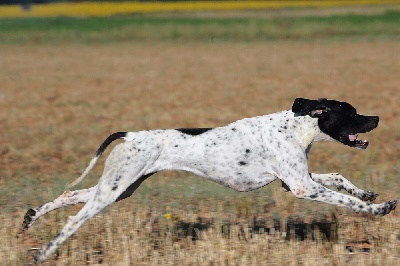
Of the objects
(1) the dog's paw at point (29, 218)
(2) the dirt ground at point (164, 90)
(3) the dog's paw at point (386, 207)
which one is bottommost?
(3) the dog's paw at point (386, 207)

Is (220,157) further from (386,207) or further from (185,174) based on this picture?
(185,174)

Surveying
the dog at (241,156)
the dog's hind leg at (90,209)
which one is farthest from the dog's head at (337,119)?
the dog's hind leg at (90,209)

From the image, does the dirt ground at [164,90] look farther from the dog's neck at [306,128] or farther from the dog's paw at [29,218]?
the dog's neck at [306,128]

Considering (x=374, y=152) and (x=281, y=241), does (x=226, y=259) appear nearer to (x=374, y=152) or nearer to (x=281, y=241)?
(x=281, y=241)

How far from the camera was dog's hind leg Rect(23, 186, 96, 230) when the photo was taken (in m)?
7.85

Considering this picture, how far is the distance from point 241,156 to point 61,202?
5.40 ft

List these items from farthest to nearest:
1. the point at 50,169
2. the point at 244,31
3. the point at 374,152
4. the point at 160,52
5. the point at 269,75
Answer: the point at 244,31
the point at 160,52
the point at 269,75
the point at 374,152
the point at 50,169

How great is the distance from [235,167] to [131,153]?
905 millimetres

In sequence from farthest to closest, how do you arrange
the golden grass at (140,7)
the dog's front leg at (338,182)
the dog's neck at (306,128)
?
the golden grass at (140,7) < the dog's front leg at (338,182) < the dog's neck at (306,128)

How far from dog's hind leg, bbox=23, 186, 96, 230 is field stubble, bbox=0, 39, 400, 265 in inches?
12.6

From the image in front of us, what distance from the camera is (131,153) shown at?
7.54 m

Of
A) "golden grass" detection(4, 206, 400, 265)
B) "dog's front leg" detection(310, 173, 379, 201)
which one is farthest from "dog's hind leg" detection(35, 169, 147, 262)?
"dog's front leg" detection(310, 173, 379, 201)

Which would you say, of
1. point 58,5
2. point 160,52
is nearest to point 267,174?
point 160,52

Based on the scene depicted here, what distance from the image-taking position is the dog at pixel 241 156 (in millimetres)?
7492
